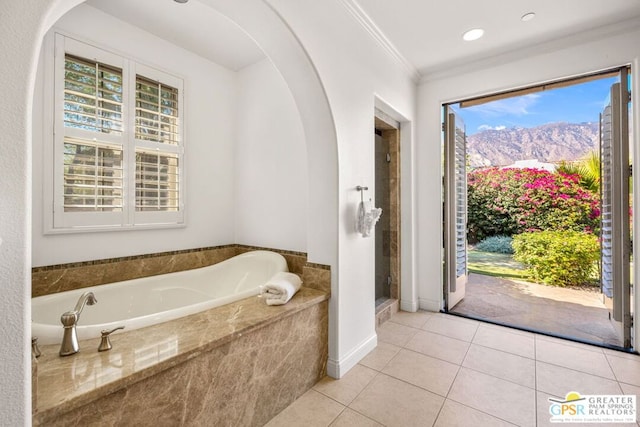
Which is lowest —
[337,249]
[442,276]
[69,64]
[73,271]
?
[442,276]

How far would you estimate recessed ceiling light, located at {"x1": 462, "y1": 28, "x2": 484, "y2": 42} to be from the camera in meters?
2.47

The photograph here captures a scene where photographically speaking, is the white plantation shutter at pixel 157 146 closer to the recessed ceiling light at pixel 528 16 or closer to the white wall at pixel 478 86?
the white wall at pixel 478 86

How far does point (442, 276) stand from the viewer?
3248mm

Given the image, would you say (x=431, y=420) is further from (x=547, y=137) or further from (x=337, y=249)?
(x=547, y=137)

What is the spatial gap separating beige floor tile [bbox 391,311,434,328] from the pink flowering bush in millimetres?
1377

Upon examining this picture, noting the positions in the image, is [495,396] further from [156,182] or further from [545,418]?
[156,182]


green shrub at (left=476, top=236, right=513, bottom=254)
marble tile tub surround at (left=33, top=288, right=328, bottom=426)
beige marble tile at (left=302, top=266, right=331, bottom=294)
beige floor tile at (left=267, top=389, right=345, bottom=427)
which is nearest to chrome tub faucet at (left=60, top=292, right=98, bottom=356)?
marble tile tub surround at (left=33, top=288, right=328, bottom=426)

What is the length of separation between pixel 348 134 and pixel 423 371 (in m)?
A: 1.81

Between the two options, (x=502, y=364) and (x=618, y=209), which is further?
(x=618, y=209)

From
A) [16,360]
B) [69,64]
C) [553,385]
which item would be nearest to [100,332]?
[16,360]

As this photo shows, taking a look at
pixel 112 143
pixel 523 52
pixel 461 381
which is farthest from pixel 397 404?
pixel 523 52

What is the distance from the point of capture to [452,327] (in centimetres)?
284

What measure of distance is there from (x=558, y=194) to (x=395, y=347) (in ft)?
9.46

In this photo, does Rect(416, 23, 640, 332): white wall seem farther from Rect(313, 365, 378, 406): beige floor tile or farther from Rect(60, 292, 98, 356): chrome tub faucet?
Rect(60, 292, 98, 356): chrome tub faucet
